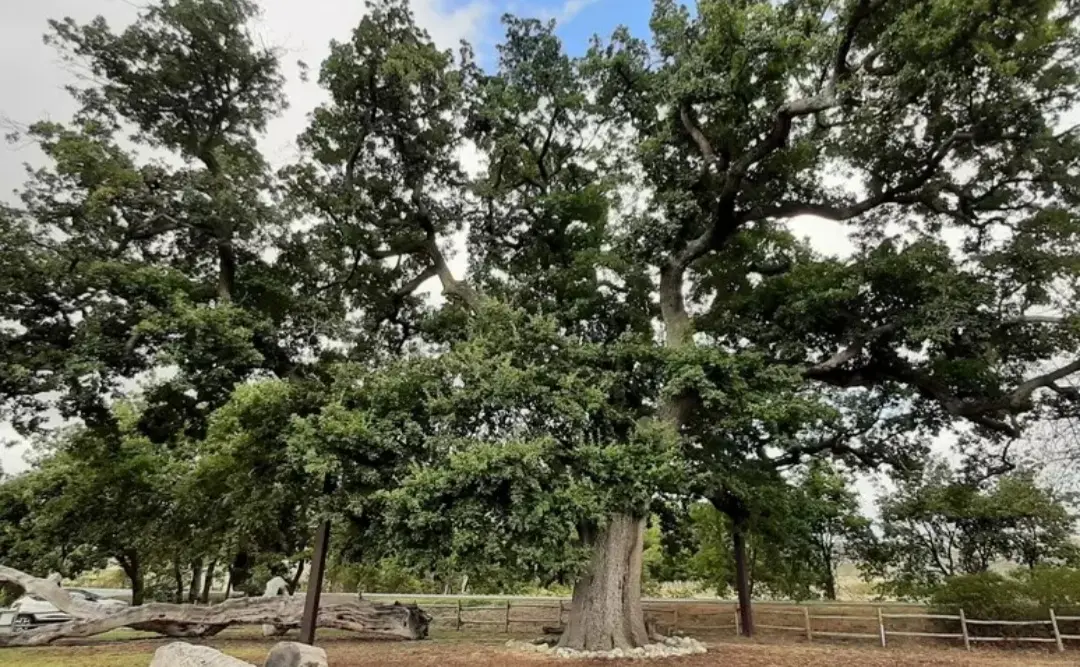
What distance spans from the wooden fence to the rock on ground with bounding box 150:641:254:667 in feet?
32.7

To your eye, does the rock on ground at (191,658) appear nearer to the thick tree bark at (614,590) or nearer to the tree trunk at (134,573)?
the thick tree bark at (614,590)

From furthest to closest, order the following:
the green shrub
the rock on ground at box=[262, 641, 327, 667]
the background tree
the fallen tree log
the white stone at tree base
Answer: the background tree → the green shrub → the fallen tree log → the white stone at tree base → the rock on ground at box=[262, 641, 327, 667]

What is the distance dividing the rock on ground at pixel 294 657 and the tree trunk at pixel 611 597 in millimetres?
5707

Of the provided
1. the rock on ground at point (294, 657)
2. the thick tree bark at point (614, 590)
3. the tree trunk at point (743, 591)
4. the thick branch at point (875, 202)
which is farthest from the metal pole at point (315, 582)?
the thick branch at point (875, 202)

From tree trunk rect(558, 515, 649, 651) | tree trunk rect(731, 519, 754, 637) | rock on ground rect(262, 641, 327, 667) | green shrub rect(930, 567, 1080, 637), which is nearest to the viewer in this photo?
rock on ground rect(262, 641, 327, 667)

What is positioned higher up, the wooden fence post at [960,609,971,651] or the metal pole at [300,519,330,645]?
the metal pole at [300,519,330,645]

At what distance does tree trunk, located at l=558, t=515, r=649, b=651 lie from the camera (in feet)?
36.3

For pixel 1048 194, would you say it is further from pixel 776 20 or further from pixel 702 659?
pixel 702 659

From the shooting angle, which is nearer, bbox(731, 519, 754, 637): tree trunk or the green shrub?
the green shrub

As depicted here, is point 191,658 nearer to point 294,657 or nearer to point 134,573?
point 294,657

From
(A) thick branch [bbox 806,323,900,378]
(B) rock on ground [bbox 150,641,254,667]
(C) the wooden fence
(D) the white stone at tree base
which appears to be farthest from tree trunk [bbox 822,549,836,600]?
(B) rock on ground [bbox 150,641,254,667]

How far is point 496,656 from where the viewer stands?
11266mm

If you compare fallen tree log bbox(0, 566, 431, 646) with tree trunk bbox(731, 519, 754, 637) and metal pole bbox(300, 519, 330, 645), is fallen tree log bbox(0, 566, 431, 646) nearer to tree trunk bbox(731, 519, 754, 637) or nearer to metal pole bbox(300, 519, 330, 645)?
metal pole bbox(300, 519, 330, 645)

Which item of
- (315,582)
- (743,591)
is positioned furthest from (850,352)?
(315,582)
